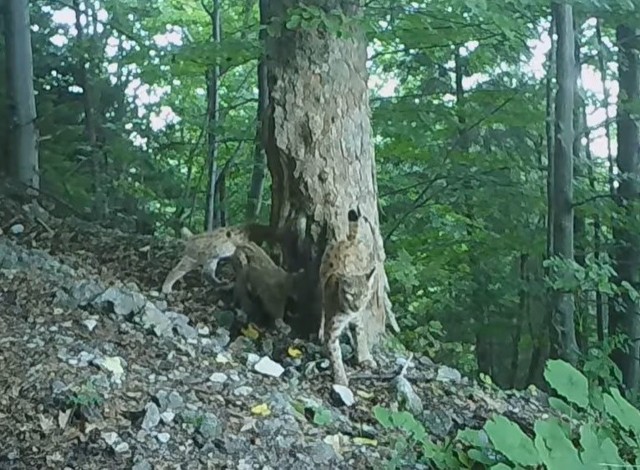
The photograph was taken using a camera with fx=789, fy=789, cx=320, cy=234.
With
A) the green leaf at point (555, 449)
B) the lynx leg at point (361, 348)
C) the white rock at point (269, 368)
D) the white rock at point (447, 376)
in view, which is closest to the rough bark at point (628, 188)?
the white rock at point (447, 376)

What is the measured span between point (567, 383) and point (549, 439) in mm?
366

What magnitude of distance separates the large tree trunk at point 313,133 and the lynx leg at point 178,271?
66 centimetres

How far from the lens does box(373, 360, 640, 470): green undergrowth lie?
242 cm

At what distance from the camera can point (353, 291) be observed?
357 cm

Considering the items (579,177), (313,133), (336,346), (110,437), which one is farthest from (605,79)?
(110,437)

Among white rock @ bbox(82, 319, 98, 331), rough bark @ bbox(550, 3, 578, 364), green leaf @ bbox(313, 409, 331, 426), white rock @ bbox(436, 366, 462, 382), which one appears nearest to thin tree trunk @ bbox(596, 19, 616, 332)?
rough bark @ bbox(550, 3, 578, 364)

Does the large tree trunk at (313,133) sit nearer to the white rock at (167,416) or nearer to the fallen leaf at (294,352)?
the fallen leaf at (294,352)

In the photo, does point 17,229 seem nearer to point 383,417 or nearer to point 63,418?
point 63,418

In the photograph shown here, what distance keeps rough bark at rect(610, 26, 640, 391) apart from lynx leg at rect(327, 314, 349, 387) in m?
3.59

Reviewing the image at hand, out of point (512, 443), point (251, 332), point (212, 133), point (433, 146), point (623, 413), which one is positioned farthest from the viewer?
point (212, 133)

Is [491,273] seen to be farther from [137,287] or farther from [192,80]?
[137,287]

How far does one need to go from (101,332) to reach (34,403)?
652 mm

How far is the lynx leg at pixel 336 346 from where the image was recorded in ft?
11.7

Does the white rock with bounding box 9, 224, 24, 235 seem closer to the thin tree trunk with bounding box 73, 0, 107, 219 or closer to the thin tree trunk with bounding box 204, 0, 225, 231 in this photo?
the thin tree trunk with bounding box 73, 0, 107, 219
